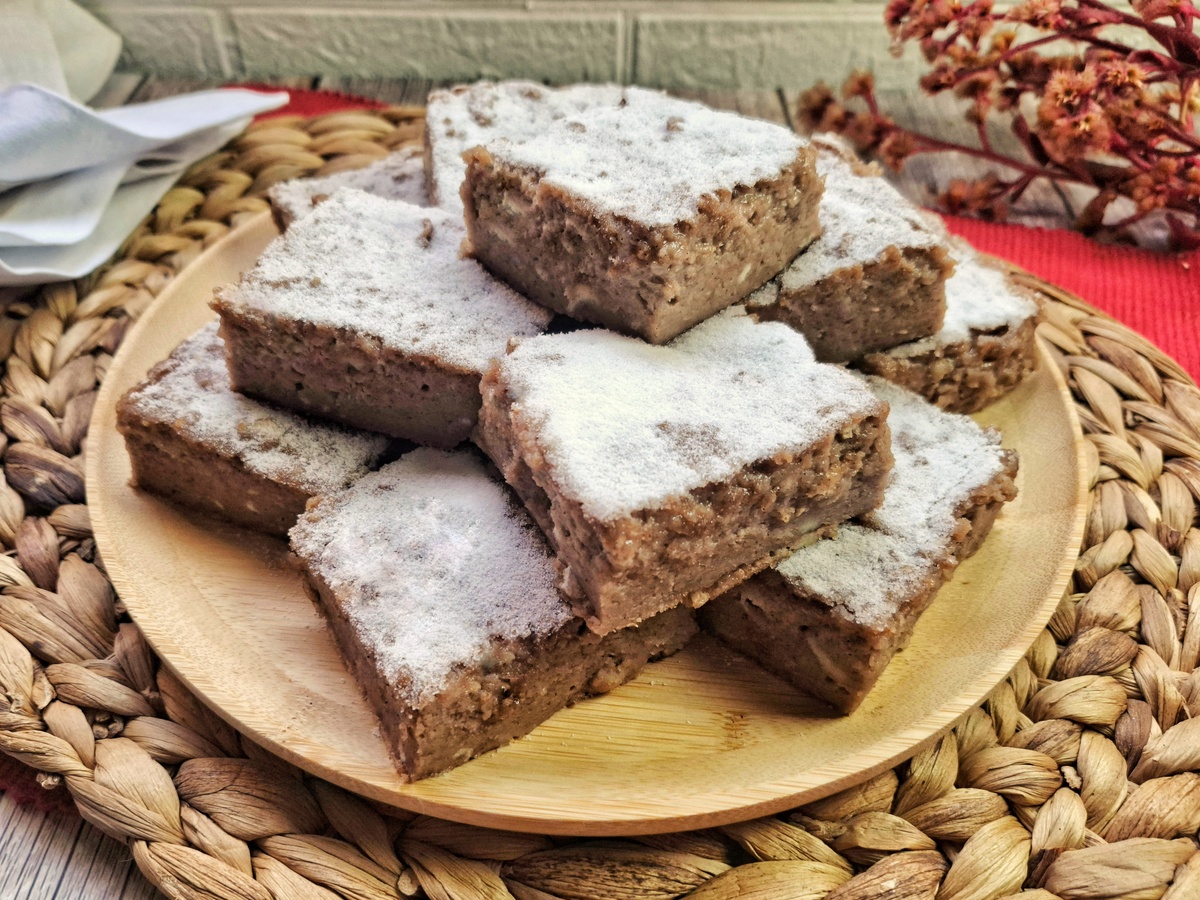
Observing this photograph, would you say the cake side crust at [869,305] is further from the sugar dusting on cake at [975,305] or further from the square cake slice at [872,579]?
the square cake slice at [872,579]

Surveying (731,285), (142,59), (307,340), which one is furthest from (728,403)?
(142,59)

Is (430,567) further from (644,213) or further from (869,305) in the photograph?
(869,305)

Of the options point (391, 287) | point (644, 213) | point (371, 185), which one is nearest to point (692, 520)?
point (644, 213)

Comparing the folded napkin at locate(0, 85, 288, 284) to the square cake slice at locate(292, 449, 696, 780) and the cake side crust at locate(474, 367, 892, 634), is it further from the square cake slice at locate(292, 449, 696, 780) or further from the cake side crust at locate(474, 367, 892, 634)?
the cake side crust at locate(474, 367, 892, 634)

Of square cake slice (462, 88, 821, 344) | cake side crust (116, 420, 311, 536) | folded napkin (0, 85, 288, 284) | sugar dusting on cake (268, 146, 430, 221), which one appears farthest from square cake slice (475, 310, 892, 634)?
folded napkin (0, 85, 288, 284)

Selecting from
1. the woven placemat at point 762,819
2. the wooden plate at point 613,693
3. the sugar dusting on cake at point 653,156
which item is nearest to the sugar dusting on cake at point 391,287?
the sugar dusting on cake at point 653,156

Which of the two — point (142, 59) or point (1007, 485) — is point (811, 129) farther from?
point (142, 59)
